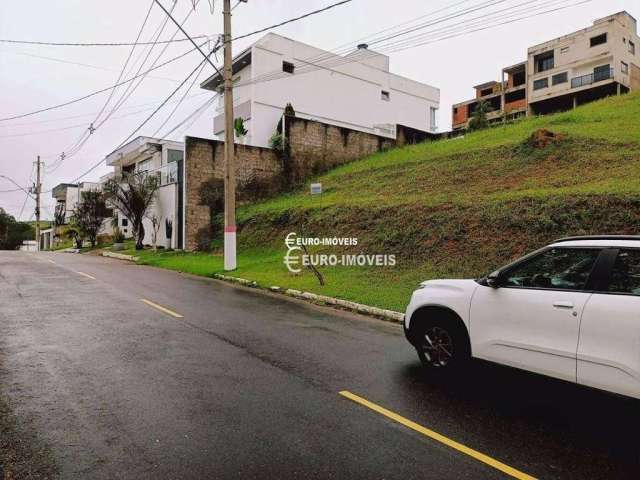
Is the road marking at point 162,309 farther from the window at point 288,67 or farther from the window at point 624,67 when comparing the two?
the window at point 624,67

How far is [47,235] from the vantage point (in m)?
67.4

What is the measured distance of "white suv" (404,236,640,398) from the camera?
3963mm

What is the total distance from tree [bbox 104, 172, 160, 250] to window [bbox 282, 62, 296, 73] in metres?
13.0

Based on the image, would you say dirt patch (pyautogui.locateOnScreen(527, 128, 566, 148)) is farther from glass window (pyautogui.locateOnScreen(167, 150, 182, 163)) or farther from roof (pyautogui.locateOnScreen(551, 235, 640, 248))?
glass window (pyautogui.locateOnScreen(167, 150, 182, 163))

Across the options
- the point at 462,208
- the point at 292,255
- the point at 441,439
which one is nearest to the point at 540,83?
the point at 462,208

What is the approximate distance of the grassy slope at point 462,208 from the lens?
1152cm

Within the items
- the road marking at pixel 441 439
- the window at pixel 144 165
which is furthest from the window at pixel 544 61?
the road marking at pixel 441 439

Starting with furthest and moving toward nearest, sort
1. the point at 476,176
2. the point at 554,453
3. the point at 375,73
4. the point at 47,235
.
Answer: the point at 47,235, the point at 375,73, the point at 476,176, the point at 554,453

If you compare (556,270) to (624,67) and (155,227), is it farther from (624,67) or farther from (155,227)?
(624,67)

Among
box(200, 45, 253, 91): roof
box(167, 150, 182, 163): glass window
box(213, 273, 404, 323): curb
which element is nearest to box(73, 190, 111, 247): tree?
box(167, 150, 182, 163): glass window

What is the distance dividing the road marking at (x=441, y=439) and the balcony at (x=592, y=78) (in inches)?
2025

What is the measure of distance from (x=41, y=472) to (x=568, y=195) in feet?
42.0

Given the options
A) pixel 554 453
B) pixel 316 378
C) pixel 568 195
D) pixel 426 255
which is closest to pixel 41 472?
pixel 316 378

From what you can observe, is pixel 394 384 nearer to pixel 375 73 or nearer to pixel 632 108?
pixel 632 108
